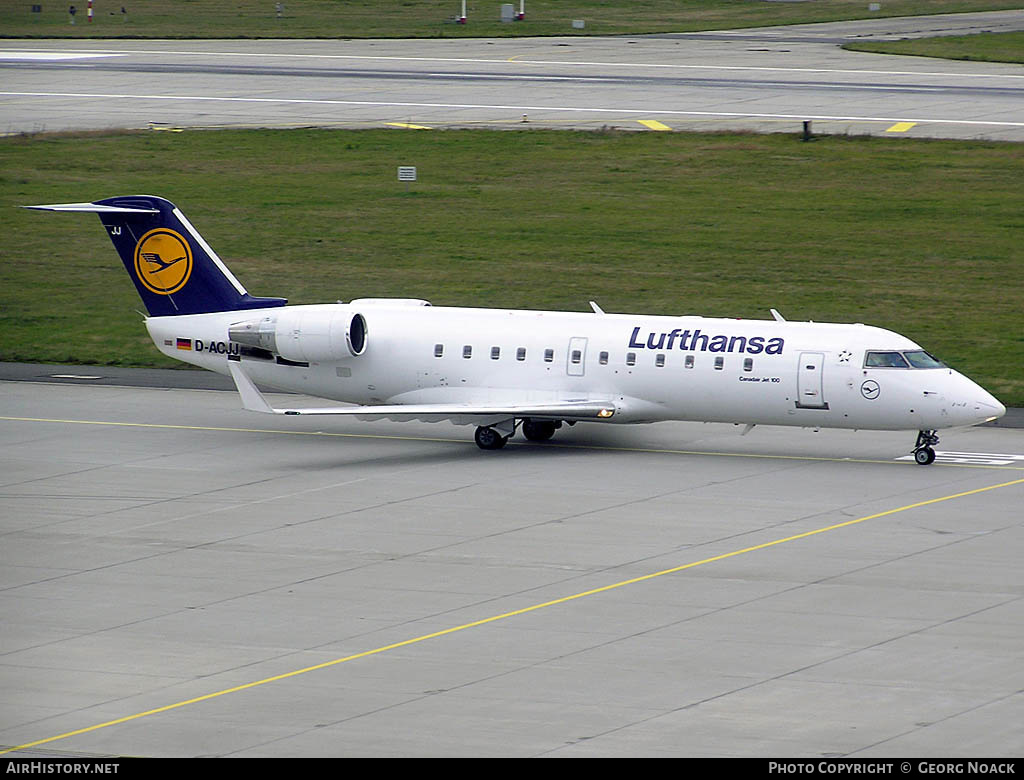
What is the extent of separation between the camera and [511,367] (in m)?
39.4

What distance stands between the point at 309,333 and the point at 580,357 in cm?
638

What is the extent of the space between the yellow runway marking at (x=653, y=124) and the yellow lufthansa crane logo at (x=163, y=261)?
129ft

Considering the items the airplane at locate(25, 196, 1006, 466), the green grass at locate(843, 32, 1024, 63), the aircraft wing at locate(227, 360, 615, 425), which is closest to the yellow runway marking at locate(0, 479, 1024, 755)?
the airplane at locate(25, 196, 1006, 466)

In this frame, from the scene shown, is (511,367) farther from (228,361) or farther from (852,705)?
(852,705)

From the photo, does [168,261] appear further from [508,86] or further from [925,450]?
[508,86]

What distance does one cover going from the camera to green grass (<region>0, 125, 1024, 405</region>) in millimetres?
55156

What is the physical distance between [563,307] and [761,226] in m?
12.0

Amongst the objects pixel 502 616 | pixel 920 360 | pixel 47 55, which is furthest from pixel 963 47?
pixel 502 616

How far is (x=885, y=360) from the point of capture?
121ft

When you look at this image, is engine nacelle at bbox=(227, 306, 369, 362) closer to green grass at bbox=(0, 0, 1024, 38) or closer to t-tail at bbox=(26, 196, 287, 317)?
t-tail at bbox=(26, 196, 287, 317)

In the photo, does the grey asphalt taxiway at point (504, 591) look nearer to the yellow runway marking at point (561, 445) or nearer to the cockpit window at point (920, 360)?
the yellow runway marking at point (561, 445)

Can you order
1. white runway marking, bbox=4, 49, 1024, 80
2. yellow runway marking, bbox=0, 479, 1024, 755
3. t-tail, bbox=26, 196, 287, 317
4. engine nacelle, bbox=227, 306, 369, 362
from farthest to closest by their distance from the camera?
white runway marking, bbox=4, 49, 1024, 80
t-tail, bbox=26, 196, 287, 317
engine nacelle, bbox=227, 306, 369, 362
yellow runway marking, bbox=0, 479, 1024, 755
